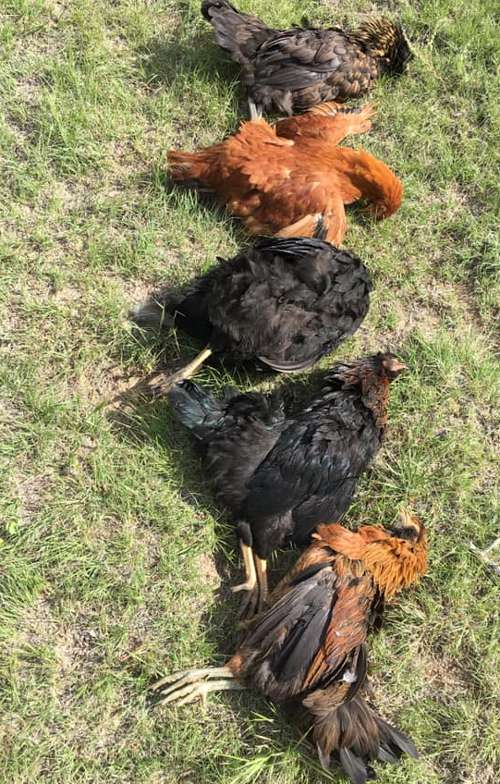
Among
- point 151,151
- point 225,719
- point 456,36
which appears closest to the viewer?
point 225,719

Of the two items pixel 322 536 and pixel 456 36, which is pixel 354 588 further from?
pixel 456 36

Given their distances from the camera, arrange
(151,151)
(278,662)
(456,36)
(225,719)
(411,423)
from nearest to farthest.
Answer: (278,662) → (225,719) → (411,423) → (151,151) → (456,36)

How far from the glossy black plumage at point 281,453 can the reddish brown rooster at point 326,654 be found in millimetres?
172

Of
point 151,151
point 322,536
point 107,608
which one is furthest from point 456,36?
point 107,608

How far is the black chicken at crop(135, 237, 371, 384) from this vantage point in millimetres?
2969

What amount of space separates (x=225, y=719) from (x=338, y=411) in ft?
4.81

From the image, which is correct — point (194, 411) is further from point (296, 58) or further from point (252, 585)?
point (296, 58)

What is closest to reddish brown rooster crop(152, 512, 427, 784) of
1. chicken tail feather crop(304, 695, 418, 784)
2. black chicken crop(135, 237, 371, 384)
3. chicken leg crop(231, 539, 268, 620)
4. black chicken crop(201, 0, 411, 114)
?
chicken tail feather crop(304, 695, 418, 784)

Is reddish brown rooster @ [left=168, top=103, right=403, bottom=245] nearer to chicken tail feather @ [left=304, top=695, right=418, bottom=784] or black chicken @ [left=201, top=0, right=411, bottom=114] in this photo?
black chicken @ [left=201, top=0, right=411, bottom=114]

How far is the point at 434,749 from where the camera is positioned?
287 cm

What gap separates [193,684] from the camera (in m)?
2.70

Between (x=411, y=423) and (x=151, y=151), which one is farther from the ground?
(x=151, y=151)

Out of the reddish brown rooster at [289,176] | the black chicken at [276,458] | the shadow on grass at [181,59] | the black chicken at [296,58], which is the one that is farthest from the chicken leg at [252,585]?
the shadow on grass at [181,59]

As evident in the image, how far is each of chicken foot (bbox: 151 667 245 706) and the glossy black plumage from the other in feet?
1.79
